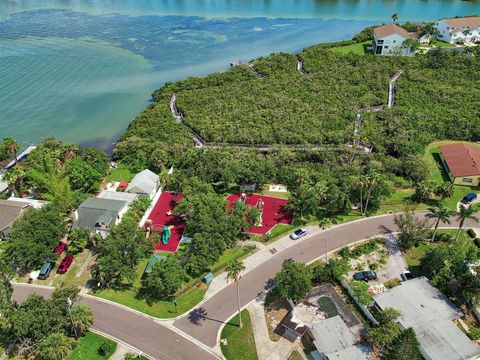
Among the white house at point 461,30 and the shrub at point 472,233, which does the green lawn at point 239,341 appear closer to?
the shrub at point 472,233

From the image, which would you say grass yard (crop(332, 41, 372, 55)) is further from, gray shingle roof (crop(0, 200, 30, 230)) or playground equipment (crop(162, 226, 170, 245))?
gray shingle roof (crop(0, 200, 30, 230))

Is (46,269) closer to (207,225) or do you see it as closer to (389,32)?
(207,225)

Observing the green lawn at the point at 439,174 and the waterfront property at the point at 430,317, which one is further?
the green lawn at the point at 439,174

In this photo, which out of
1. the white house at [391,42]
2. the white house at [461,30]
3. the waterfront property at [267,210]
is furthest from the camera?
the white house at [461,30]

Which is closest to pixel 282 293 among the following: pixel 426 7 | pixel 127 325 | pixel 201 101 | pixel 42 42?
pixel 127 325

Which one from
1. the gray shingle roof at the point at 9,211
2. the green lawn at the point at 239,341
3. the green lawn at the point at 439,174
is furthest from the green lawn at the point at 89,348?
the green lawn at the point at 439,174

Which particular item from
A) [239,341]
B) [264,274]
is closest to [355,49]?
[264,274]

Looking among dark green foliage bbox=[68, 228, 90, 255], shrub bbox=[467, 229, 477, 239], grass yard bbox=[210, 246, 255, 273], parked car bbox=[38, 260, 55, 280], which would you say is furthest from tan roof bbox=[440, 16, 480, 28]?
parked car bbox=[38, 260, 55, 280]
